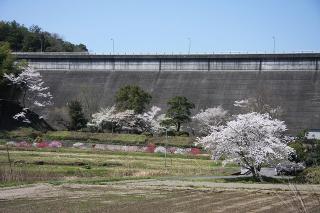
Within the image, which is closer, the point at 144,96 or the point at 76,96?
the point at 144,96

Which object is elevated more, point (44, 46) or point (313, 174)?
point (44, 46)

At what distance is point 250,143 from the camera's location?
3073 cm

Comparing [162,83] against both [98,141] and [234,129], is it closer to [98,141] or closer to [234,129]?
[98,141]

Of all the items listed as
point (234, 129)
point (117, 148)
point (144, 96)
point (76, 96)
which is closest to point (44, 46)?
point (76, 96)

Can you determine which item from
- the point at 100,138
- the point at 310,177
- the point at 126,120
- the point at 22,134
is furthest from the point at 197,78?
the point at 310,177

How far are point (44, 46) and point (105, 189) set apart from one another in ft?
293

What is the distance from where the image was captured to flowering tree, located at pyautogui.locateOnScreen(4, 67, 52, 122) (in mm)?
65125

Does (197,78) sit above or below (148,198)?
above

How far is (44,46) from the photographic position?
357 feet

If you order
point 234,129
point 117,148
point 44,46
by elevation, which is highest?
point 44,46

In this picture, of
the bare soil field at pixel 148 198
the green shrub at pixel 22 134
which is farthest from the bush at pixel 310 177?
the green shrub at pixel 22 134

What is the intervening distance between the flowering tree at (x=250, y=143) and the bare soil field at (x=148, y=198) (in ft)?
15.2

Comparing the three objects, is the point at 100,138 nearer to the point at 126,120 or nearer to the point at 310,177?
the point at 126,120

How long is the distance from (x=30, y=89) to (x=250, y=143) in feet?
141
